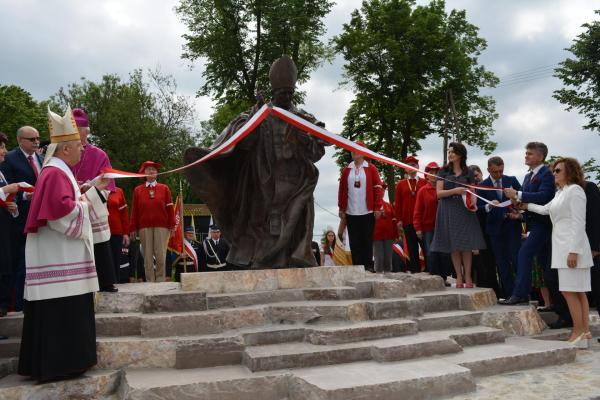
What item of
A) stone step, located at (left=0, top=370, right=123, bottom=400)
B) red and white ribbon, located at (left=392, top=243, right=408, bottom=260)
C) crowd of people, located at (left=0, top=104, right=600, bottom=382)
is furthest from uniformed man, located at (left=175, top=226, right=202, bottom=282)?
stone step, located at (left=0, top=370, right=123, bottom=400)

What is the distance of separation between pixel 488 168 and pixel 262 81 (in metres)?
15.2

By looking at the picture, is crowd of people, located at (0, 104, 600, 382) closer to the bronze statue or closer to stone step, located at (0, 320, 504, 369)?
stone step, located at (0, 320, 504, 369)

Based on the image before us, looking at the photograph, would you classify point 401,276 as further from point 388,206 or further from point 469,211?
point 388,206

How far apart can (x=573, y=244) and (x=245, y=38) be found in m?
18.3

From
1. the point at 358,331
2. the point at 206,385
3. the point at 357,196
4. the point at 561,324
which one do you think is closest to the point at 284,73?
the point at 357,196

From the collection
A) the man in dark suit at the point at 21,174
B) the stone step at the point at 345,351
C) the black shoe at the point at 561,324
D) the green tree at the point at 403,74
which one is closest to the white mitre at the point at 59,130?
the man in dark suit at the point at 21,174

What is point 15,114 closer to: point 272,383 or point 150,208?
point 150,208

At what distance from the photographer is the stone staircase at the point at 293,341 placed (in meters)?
4.21

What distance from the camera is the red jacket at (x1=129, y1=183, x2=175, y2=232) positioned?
29.1 ft

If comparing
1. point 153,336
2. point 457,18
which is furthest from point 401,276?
point 457,18

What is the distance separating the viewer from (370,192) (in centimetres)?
787

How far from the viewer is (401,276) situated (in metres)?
6.95

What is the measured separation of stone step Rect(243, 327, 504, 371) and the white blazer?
1.47 meters

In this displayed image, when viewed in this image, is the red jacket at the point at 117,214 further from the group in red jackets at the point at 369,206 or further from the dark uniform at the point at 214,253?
the group in red jackets at the point at 369,206
